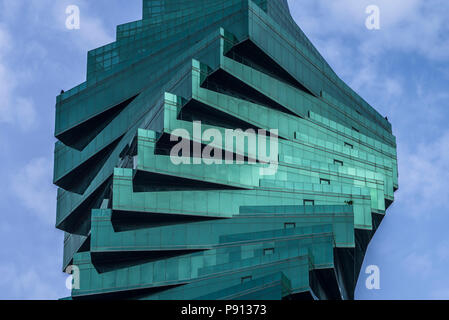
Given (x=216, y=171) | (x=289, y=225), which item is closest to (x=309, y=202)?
(x=289, y=225)

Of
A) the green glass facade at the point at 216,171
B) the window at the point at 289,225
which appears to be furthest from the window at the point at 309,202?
the window at the point at 289,225

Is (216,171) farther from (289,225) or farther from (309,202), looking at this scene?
(309,202)

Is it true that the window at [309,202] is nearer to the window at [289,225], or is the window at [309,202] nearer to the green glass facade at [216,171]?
the green glass facade at [216,171]

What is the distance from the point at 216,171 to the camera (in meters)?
91.0

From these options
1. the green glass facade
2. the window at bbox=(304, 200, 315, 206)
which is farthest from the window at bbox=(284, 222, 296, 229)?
the window at bbox=(304, 200, 315, 206)

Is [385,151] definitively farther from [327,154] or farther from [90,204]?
[90,204]

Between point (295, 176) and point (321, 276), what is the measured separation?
12.4m

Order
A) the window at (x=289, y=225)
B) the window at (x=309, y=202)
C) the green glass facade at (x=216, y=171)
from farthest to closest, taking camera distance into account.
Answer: the window at (x=309, y=202), the window at (x=289, y=225), the green glass facade at (x=216, y=171)

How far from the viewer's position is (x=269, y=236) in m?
86.6

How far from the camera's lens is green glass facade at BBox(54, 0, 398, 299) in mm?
86812

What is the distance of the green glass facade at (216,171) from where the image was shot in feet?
285

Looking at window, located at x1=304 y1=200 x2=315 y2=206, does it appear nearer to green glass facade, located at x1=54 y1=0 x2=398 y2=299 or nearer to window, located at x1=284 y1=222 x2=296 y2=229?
green glass facade, located at x1=54 y1=0 x2=398 y2=299

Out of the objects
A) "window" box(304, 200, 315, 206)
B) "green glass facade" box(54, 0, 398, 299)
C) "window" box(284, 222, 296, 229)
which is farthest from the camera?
"window" box(304, 200, 315, 206)

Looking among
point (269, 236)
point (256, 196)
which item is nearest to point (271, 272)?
point (269, 236)
